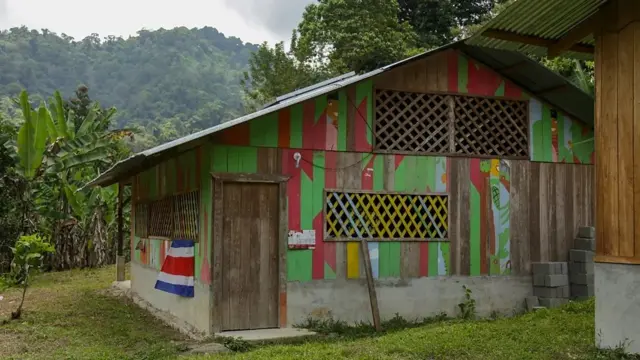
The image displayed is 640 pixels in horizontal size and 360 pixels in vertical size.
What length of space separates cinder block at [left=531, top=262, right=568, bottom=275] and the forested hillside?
4149 cm

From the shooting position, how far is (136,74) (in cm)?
6619

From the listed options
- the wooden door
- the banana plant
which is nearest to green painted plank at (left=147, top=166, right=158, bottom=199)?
the banana plant

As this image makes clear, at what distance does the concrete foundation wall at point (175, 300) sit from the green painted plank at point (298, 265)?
1.12m

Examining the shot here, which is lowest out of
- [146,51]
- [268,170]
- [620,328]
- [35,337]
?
[35,337]

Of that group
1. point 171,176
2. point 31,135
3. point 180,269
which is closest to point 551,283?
point 180,269

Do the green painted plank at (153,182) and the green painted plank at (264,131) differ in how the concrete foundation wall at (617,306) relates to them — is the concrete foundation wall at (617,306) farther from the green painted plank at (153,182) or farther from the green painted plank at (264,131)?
the green painted plank at (153,182)

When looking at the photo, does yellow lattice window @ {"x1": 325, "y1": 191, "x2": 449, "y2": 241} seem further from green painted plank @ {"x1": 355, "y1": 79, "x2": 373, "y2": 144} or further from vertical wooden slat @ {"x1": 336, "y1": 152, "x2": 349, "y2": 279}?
green painted plank @ {"x1": 355, "y1": 79, "x2": 373, "y2": 144}

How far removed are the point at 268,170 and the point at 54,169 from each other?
829 centimetres

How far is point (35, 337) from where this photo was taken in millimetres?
8922

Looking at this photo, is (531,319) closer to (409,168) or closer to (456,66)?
(409,168)

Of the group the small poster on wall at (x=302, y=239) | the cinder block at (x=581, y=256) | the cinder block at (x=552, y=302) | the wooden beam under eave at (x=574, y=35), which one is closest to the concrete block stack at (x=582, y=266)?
the cinder block at (x=581, y=256)

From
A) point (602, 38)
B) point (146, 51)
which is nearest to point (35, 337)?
point (602, 38)

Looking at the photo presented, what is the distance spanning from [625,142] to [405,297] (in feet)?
13.3

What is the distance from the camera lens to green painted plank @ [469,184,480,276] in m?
9.73
